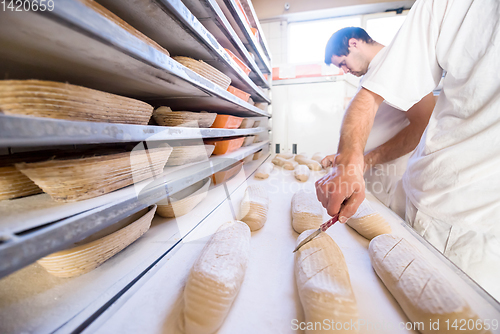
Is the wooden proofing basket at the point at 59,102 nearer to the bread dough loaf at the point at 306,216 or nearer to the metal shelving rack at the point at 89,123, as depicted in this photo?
the metal shelving rack at the point at 89,123

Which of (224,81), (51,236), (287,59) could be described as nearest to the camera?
(51,236)

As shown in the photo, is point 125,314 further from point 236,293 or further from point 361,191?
point 361,191

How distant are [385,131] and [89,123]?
2048 mm

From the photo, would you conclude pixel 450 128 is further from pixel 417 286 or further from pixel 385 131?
pixel 385 131

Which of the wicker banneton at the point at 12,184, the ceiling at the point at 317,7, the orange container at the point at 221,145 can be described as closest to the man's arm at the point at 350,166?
the orange container at the point at 221,145

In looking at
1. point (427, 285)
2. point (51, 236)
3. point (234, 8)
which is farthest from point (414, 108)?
point (51, 236)

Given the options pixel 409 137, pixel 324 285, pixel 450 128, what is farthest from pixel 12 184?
pixel 409 137

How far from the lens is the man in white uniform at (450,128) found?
74cm

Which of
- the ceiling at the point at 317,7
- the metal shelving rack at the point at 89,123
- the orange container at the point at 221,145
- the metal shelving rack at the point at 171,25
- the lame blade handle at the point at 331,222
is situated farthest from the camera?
the ceiling at the point at 317,7

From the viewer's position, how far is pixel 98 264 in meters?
0.64

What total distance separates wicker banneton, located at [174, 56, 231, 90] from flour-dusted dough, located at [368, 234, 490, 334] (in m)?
1.10

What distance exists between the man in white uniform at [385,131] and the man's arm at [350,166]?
39 cm

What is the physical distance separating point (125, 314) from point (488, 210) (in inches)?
50.2

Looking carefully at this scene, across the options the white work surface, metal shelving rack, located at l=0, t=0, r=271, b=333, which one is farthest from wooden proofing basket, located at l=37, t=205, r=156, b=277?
the white work surface
